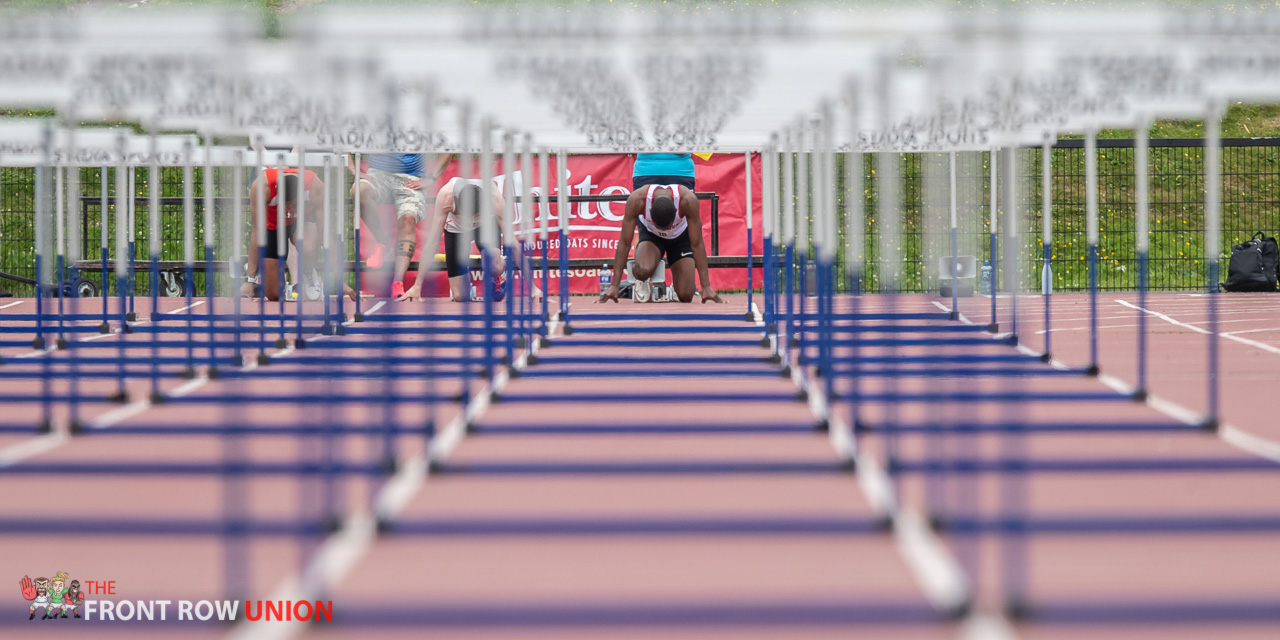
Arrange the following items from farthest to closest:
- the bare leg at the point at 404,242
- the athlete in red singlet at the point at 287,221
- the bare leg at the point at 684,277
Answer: the bare leg at the point at 404,242 → the bare leg at the point at 684,277 → the athlete in red singlet at the point at 287,221

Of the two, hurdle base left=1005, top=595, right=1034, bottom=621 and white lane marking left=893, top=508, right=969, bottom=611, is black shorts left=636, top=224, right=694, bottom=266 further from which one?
hurdle base left=1005, top=595, right=1034, bottom=621

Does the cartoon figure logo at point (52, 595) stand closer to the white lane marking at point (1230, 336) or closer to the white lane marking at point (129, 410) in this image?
the white lane marking at point (129, 410)

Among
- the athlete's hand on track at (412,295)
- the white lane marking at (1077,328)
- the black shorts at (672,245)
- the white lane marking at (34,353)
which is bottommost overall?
the white lane marking at (34,353)

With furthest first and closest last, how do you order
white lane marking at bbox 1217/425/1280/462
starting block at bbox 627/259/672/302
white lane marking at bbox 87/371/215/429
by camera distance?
starting block at bbox 627/259/672/302 → white lane marking at bbox 87/371/215/429 → white lane marking at bbox 1217/425/1280/462

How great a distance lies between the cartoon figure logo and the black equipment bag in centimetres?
1535

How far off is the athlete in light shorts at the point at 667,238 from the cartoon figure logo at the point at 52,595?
937 cm

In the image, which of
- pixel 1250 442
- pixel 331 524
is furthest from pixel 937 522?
pixel 1250 442

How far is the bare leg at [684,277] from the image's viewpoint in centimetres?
1335

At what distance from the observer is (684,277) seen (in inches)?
529

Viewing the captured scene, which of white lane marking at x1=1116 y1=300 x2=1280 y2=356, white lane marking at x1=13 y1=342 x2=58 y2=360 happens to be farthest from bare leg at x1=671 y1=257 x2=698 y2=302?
white lane marking at x1=13 y1=342 x2=58 y2=360

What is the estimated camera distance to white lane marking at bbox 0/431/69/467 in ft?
18.4

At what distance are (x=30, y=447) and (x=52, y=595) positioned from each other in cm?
269

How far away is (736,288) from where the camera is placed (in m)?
16.5

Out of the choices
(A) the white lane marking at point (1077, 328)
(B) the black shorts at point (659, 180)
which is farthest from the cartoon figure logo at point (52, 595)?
(B) the black shorts at point (659, 180)
